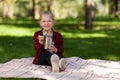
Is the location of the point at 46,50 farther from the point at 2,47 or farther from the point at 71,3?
the point at 71,3

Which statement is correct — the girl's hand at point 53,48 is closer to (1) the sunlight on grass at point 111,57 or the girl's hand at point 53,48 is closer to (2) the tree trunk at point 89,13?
(1) the sunlight on grass at point 111,57

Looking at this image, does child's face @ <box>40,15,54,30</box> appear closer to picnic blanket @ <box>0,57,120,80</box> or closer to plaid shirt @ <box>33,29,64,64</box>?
plaid shirt @ <box>33,29,64,64</box>

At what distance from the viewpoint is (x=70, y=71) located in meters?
7.60

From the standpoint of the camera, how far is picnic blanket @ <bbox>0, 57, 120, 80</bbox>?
7.07 metres

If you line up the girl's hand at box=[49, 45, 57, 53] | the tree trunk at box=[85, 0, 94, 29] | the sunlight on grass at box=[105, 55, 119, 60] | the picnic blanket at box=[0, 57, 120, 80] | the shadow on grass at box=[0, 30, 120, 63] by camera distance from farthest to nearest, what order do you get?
A: 1. the tree trunk at box=[85, 0, 94, 29]
2. the shadow on grass at box=[0, 30, 120, 63]
3. the sunlight on grass at box=[105, 55, 119, 60]
4. the girl's hand at box=[49, 45, 57, 53]
5. the picnic blanket at box=[0, 57, 120, 80]

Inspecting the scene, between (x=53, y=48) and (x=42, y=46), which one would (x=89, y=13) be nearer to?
(x=42, y=46)

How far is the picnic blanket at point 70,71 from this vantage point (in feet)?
23.2

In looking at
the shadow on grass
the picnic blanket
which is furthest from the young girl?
the shadow on grass

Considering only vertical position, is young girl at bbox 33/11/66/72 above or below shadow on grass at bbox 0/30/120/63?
above

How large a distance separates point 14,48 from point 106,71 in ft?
16.5

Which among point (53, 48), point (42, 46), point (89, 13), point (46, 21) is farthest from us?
point (89, 13)

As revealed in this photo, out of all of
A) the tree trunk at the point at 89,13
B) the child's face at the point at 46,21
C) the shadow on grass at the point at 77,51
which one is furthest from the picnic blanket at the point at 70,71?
the tree trunk at the point at 89,13

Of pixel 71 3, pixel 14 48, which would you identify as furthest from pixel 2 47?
pixel 71 3

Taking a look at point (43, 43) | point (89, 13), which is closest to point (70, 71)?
point (43, 43)
